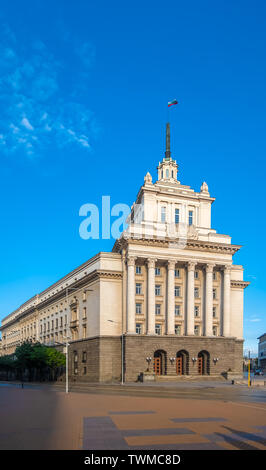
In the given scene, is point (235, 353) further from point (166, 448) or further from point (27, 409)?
point (166, 448)

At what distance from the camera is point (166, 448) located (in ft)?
50.0

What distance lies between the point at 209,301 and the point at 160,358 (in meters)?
11.7

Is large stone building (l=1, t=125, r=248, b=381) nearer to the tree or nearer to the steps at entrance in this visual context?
the steps at entrance

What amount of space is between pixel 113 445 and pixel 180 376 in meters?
50.2

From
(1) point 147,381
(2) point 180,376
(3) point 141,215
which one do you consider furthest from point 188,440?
(3) point 141,215

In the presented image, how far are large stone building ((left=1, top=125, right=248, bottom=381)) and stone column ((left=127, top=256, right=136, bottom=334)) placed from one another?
0.48ft

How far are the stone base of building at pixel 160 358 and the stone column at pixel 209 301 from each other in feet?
5.08

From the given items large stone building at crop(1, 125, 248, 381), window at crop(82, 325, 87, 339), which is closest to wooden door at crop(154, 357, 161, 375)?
large stone building at crop(1, 125, 248, 381)

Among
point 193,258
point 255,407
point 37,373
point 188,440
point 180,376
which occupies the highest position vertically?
point 193,258

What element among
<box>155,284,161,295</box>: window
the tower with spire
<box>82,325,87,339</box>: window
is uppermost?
the tower with spire

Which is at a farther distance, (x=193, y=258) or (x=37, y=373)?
(x=37, y=373)

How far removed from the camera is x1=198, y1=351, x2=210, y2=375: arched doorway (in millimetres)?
66500

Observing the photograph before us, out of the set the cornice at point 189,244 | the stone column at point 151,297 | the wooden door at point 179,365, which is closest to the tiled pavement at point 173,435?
the stone column at point 151,297

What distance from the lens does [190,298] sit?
2618 inches
